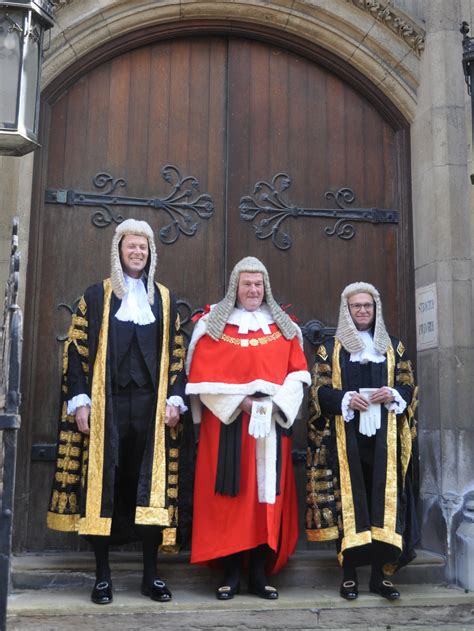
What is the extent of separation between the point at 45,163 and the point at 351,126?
77.6 inches

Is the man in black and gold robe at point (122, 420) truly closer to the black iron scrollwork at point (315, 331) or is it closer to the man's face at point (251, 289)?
the man's face at point (251, 289)

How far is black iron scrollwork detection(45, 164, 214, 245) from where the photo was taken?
518 centimetres

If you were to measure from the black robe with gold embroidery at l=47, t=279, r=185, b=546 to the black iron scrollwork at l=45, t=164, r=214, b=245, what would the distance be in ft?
2.78

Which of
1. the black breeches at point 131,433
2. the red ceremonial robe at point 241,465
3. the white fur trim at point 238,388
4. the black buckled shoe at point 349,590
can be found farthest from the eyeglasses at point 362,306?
the black buckled shoe at point 349,590

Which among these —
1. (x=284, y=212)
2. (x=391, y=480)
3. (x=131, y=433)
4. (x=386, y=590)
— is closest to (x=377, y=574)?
(x=386, y=590)

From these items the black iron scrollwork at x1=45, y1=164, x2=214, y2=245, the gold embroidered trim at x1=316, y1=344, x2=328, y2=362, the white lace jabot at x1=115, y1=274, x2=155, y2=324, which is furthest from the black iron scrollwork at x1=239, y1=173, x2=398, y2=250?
the white lace jabot at x1=115, y1=274, x2=155, y2=324

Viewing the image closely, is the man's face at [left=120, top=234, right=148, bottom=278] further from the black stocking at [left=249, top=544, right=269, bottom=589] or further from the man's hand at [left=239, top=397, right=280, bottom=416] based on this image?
the black stocking at [left=249, top=544, right=269, bottom=589]

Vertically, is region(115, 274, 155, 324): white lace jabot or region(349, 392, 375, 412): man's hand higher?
region(115, 274, 155, 324): white lace jabot

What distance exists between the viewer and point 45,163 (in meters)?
5.14

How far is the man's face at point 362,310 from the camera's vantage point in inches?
185

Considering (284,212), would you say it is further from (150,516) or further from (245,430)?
(150,516)

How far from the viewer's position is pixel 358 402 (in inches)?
175

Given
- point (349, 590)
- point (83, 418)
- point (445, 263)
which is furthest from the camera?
point (445, 263)

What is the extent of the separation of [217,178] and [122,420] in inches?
70.9
